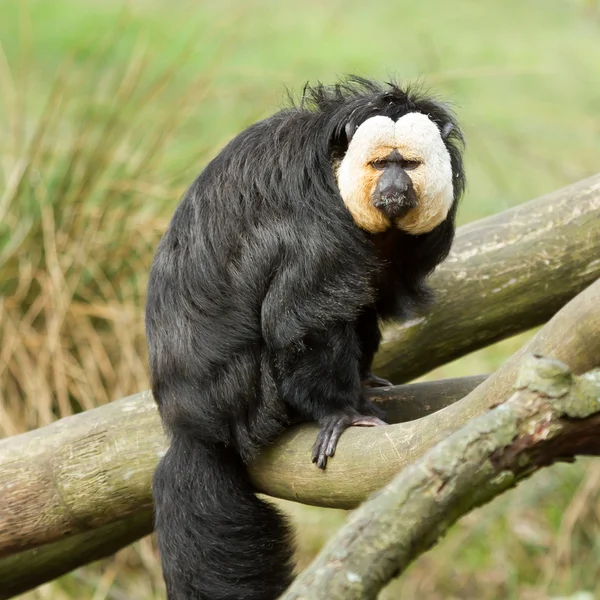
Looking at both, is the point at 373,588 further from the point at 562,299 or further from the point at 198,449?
the point at 562,299

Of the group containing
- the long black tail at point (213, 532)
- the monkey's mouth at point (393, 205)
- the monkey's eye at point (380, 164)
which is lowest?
the long black tail at point (213, 532)

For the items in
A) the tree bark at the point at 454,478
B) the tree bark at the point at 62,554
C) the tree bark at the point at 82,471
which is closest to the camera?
the tree bark at the point at 454,478

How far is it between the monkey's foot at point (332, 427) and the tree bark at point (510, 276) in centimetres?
64

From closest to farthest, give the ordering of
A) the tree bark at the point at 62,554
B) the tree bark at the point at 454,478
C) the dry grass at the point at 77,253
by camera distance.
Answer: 1. the tree bark at the point at 454,478
2. the tree bark at the point at 62,554
3. the dry grass at the point at 77,253

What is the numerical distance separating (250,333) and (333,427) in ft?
1.35

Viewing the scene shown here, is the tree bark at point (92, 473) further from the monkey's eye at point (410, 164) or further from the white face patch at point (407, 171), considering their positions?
the monkey's eye at point (410, 164)

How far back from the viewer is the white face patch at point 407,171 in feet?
8.82

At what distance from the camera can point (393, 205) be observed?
2.69m

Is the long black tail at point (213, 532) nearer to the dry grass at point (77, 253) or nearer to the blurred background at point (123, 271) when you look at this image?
the blurred background at point (123, 271)

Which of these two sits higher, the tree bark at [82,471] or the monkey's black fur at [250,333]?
the monkey's black fur at [250,333]

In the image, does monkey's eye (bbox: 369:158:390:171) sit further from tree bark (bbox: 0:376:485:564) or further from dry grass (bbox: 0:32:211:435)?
dry grass (bbox: 0:32:211:435)

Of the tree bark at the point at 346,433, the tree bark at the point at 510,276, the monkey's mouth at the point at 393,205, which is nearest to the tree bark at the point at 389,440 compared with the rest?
the tree bark at the point at 346,433

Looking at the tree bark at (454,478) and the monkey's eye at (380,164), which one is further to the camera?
the monkey's eye at (380,164)

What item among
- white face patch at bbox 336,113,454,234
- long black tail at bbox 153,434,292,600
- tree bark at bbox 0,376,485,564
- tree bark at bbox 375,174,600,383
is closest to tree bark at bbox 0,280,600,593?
tree bark at bbox 0,376,485,564
